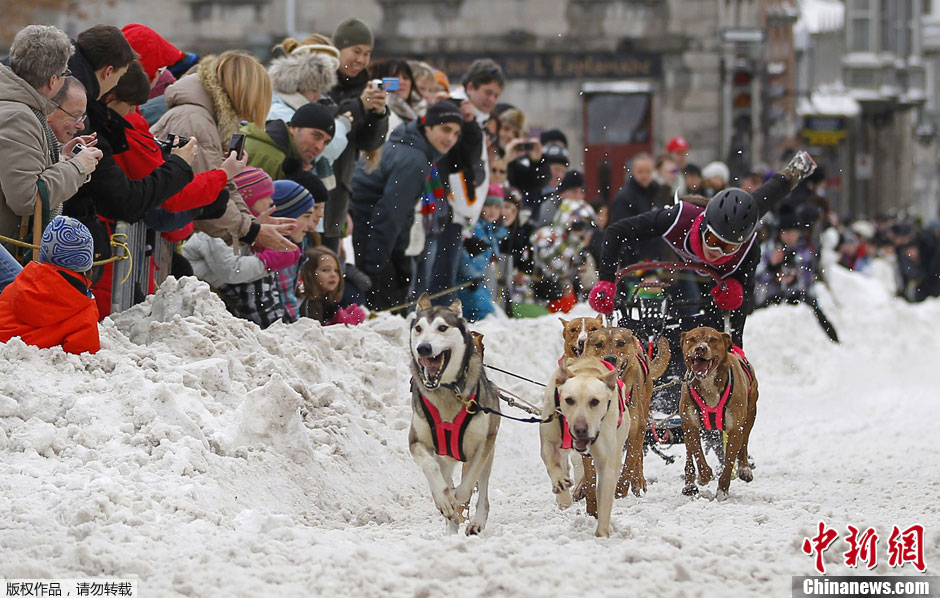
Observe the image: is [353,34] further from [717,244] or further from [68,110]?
[68,110]

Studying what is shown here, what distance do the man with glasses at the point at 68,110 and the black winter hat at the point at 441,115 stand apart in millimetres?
3829

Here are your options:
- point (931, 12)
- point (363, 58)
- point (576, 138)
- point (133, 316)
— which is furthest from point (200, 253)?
point (931, 12)

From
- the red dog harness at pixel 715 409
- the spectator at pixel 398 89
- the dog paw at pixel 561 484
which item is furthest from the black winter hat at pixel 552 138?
the dog paw at pixel 561 484

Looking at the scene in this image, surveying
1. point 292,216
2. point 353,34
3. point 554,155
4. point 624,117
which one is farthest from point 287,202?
point 624,117

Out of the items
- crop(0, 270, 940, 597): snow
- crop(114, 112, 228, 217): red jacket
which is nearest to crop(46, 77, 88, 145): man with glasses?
crop(114, 112, 228, 217): red jacket

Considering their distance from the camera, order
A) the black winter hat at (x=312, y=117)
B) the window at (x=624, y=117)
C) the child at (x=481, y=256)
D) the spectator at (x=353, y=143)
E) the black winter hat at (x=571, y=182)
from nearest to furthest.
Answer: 1. the black winter hat at (x=312, y=117)
2. the spectator at (x=353, y=143)
3. the child at (x=481, y=256)
4. the black winter hat at (x=571, y=182)
5. the window at (x=624, y=117)

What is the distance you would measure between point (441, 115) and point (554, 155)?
3780mm

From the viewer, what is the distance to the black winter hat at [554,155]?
14.2 m

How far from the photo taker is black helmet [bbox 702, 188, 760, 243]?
815cm

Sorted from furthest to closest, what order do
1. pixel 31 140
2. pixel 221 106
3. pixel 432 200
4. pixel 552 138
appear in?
pixel 552 138
pixel 432 200
pixel 221 106
pixel 31 140

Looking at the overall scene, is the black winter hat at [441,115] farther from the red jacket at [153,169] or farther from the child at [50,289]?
the child at [50,289]

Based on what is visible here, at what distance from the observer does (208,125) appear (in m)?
8.52

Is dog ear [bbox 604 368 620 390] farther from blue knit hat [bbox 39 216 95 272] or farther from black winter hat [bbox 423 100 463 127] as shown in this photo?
black winter hat [bbox 423 100 463 127]

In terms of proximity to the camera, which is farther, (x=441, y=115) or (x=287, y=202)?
(x=441, y=115)
